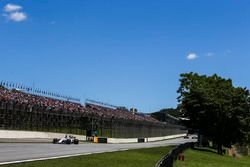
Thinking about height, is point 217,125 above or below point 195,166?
above

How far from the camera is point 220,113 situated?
71125 mm

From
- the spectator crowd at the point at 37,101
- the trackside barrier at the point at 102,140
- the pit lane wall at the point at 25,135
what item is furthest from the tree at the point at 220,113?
the pit lane wall at the point at 25,135

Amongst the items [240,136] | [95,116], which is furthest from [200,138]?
[95,116]

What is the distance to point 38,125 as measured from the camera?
61656 millimetres

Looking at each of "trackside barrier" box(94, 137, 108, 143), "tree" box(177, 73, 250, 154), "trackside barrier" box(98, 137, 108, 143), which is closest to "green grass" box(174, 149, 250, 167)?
"tree" box(177, 73, 250, 154)

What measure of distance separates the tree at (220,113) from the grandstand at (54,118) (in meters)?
14.2

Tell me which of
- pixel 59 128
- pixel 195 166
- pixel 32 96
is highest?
pixel 32 96

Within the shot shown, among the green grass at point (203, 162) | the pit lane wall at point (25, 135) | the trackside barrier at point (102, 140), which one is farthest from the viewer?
the trackside barrier at point (102, 140)

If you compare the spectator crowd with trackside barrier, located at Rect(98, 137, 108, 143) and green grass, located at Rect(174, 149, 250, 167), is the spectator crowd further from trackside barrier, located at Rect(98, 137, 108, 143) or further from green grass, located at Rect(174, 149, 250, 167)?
green grass, located at Rect(174, 149, 250, 167)

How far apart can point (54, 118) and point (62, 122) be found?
10.4 ft

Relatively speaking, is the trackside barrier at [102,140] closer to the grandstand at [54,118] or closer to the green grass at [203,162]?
the grandstand at [54,118]

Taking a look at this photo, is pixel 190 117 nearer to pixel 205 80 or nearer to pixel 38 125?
pixel 205 80

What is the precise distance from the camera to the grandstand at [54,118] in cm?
5462

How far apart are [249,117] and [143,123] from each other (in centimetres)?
3900
